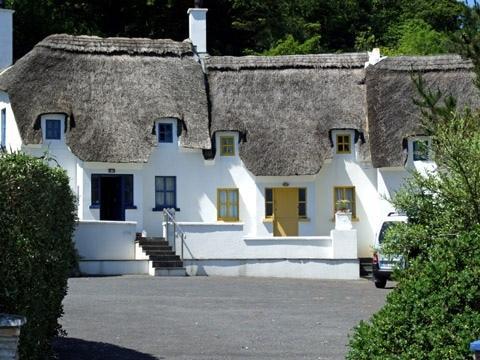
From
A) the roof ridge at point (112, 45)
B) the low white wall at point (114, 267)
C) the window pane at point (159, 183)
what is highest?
the roof ridge at point (112, 45)

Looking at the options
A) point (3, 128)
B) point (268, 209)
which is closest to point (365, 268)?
point (268, 209)

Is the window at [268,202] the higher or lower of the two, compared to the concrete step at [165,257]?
higher

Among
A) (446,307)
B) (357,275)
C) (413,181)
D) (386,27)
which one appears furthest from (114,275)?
(386,27)

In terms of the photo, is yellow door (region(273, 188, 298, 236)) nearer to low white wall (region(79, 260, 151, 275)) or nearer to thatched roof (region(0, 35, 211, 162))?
thatched roof (region(0, 35, 211, 162))

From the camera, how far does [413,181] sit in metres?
14.2

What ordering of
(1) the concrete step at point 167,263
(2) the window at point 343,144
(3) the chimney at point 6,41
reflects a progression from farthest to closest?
(3) the chimney at point 6,41, (2) the window at point 343,144, (1) the concrete step at point 167,263

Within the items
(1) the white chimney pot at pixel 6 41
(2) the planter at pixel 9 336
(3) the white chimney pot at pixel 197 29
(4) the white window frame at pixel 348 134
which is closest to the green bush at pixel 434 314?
(2) the planter at pixel 9 336

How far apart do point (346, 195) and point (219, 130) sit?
5.15 m

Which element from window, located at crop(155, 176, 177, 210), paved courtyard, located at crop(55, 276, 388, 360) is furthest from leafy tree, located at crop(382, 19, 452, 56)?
paved courtyard, located at crop(55, 276, 388, 360)

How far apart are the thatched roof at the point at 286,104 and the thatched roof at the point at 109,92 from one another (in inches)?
40.5

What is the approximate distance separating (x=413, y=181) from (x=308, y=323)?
6.58 meters

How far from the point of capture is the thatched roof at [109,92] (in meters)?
37.2

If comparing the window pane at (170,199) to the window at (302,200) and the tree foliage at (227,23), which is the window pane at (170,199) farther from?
the tree foliage at (227,23)

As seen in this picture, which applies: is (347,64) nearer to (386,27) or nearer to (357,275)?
(357,275)
